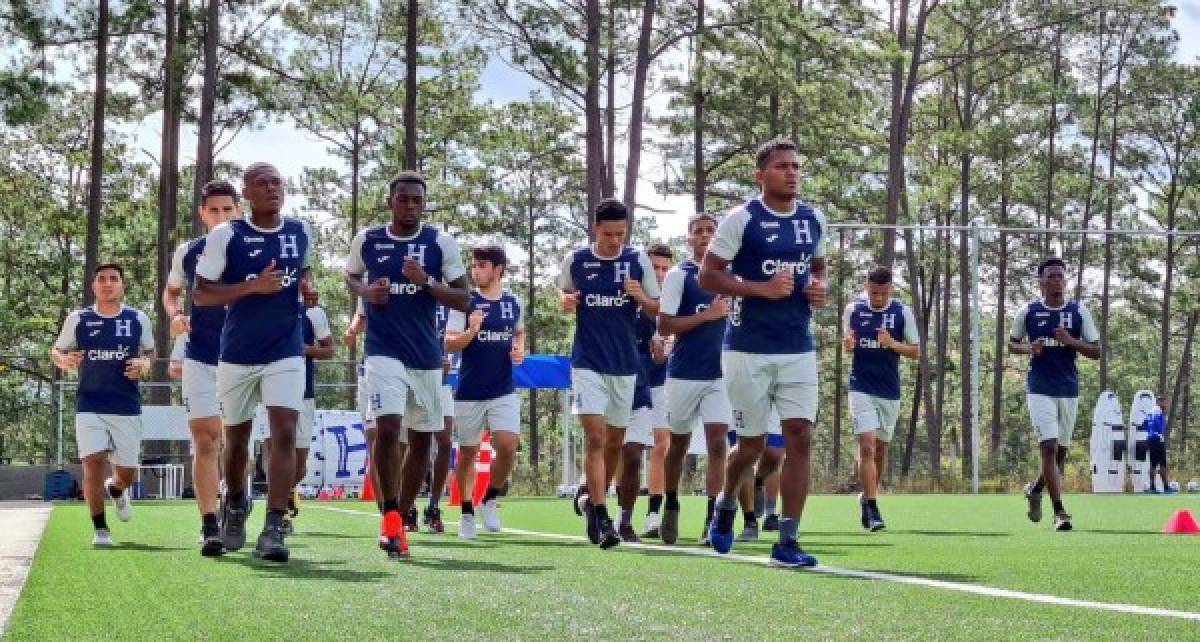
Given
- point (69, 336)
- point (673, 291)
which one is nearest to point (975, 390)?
point (673, 291)

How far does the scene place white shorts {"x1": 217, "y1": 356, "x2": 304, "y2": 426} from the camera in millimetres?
9742

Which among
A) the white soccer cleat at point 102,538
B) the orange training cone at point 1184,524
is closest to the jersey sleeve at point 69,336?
the white soccer cleat at point 102,538

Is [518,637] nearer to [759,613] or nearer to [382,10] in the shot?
[759,613]

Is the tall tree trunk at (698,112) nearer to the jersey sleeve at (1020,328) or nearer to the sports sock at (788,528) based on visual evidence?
the jersey sleeve at (1020,328)

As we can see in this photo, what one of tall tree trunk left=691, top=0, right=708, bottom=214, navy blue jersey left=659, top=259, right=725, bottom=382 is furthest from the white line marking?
tall tree trunk left=691, top=0, right=708, bottom=214

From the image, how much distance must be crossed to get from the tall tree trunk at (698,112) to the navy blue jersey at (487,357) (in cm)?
2572

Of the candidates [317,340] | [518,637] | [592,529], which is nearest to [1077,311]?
[592,529]

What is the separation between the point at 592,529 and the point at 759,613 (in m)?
5.40

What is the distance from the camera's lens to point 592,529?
462 inches

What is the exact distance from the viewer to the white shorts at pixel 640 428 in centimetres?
1295

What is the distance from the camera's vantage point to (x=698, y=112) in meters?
46.7

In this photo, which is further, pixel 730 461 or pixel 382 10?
pixel 382 10

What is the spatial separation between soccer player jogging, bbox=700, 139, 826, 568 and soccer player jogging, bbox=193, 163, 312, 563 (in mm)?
2435

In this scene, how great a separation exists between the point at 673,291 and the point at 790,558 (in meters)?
3.30
